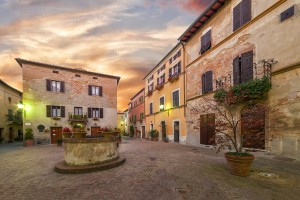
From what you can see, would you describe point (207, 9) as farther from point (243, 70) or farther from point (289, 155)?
point (289, 155)

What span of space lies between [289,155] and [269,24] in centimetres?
696

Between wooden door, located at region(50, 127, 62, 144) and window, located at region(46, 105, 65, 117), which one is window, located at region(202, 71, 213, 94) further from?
wooden door, located at region(50, 127, 62, 144)

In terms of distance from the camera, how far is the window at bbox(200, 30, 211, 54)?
1302cm

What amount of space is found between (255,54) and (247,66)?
787mm

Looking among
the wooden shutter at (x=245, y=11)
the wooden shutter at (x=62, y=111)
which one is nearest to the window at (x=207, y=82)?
the wooden shutter at (x=245, y=11)

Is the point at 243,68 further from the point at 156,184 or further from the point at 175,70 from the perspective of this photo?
the point at 175,70

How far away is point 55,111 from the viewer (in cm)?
1911

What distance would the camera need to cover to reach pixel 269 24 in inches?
329

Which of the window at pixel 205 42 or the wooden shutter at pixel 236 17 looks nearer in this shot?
the wooden shutter at pixel 236 17

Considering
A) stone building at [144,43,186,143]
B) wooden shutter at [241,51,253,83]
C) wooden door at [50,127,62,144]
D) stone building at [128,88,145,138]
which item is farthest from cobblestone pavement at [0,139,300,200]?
stone building at [128,88,145,138]

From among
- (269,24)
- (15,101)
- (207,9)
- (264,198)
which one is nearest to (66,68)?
(15,101)

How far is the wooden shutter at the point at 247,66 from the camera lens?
9297 millimetres

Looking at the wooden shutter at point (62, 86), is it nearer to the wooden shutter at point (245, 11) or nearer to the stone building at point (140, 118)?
the stone building at point (140, 118)

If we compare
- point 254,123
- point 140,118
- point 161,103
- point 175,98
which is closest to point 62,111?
point 161,103
